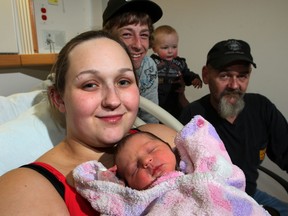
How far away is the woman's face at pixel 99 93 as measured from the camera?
2.86 feet

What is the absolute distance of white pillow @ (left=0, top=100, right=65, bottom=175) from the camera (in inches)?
41.2

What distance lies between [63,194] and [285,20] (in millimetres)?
2136

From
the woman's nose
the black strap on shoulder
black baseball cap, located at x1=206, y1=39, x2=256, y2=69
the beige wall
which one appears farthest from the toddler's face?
the black strap on shoulder

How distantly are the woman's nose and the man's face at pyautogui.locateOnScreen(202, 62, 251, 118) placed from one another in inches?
34.3

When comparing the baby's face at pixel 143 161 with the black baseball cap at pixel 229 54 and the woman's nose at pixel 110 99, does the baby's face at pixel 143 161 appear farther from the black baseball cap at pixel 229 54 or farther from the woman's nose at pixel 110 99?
the black baseball cap at pixel 229 54

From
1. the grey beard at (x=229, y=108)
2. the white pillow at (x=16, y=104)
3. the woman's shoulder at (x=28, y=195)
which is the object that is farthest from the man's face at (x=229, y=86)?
the woman's shoulder at (x=28, y=195)

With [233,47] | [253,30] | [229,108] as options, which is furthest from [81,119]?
[253,30]

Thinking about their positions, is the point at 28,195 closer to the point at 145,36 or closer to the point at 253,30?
the point at 145,36

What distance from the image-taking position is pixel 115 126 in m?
0.91

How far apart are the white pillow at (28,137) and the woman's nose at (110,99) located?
16.9 inches

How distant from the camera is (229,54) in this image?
1.59 m

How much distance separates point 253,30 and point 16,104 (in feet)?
6.28

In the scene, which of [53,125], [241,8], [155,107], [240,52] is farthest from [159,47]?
[53,125]

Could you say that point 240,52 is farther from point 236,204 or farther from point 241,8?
point 236,204
